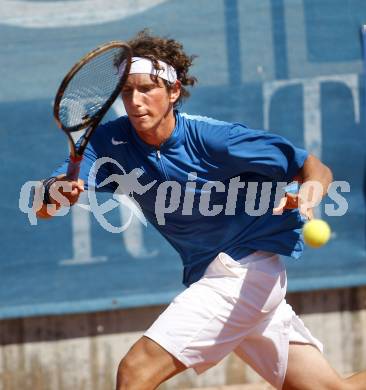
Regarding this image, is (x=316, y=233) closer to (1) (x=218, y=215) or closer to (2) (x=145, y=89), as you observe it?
(1) (x=218, y=215)

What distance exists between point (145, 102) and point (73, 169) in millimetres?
413

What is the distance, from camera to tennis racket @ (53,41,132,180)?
3.64 m

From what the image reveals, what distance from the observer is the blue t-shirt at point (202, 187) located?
12.7 ft

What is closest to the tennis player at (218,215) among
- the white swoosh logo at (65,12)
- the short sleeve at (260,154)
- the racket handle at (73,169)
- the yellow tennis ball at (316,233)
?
the short sleeve at (260,154)

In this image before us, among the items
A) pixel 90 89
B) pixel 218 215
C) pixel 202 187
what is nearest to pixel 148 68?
pixel 90 89

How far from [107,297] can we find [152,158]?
64.7 inches

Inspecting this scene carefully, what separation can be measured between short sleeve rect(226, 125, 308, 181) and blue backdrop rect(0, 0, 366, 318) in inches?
61.9

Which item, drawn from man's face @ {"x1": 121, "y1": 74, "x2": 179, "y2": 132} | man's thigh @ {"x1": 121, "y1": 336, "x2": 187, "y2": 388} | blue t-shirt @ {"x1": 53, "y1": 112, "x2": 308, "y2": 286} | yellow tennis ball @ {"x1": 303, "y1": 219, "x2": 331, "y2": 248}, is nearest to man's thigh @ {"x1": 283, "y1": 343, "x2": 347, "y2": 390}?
blue t-shirt @ {"x1": 53, "y1": 112, "x2": 308, "y2": 286}

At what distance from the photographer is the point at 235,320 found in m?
3.84

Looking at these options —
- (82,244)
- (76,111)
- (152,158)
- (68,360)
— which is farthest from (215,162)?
(68,360)

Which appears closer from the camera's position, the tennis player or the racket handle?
the racket handle

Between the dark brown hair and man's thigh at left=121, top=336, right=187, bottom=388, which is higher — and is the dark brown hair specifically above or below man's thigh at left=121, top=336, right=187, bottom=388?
above

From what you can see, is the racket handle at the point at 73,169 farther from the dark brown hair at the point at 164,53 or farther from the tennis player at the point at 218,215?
the dark brown hair at the point at 164,53

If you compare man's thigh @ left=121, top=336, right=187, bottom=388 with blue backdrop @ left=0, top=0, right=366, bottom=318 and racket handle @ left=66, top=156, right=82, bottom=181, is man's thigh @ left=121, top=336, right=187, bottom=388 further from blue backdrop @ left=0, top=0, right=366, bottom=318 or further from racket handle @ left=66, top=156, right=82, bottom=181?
blue backdrop @ left=0, top=0, right=366, bottom=318
